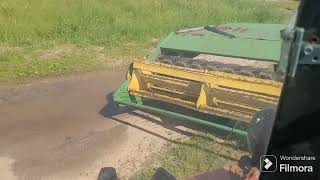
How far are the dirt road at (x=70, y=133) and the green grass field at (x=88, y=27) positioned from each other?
42.3 inches

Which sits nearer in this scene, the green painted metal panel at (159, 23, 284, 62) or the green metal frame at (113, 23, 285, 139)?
the green metal frame at (113, 23, 285, 139)

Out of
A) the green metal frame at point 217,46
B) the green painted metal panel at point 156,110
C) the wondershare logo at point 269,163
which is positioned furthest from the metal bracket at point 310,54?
the green metal frame at point 217,46

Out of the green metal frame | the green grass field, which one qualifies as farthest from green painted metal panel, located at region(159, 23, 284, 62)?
the green grass field

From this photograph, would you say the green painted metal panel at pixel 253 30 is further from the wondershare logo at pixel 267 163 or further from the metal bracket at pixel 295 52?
the metal bracket at pixel 295 52

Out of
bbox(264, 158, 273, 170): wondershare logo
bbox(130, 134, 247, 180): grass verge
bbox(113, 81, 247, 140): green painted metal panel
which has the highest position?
bbox(264, 158, 273, 170): wondershare logo

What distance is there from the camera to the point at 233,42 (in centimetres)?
586

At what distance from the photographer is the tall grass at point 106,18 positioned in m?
9.99

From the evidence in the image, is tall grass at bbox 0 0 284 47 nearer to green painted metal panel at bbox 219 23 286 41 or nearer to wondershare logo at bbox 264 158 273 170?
green painted metal panel at bbox 219 23 286 41

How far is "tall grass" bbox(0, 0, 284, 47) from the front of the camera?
9.99 meters

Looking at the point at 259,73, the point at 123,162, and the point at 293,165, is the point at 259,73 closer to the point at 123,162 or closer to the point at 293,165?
the point at 123,162

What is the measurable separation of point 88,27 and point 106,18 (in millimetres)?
702

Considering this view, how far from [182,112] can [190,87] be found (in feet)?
1.36

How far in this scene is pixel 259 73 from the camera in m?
5.27

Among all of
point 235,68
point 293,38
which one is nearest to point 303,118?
point 293,38
